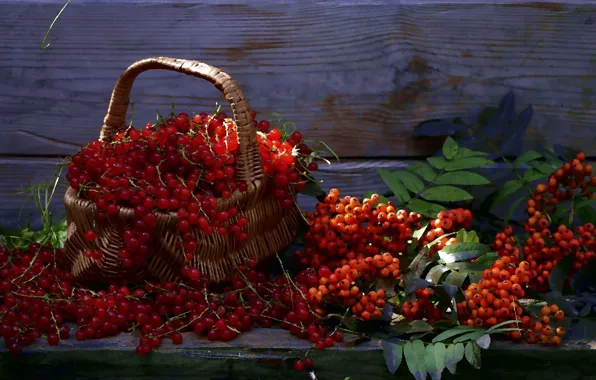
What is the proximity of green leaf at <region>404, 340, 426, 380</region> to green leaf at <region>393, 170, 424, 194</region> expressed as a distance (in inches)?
19.0

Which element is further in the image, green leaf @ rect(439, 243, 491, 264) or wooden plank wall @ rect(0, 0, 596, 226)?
wooden plank wall @ rect(0, 0, 596, 226)

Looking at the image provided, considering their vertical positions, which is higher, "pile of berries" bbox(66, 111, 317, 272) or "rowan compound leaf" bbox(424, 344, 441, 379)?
"pile of berries" bbox(66, 111, 317, 272)

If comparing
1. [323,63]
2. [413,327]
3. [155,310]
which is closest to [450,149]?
[323,63]

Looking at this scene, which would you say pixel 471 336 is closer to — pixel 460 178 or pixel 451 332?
pixel 451 332

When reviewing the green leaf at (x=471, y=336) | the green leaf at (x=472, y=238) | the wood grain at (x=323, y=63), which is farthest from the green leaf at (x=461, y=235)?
the wood grain at (x=323, y=63)

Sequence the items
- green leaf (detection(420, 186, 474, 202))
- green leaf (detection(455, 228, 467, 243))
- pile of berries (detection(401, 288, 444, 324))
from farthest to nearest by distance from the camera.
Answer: green leaf (detection(420, 186, 474, 202)) < green leaf (detection(455, 228, 467, 243)) < pile of berries (detection(401, 288, 444, 324))

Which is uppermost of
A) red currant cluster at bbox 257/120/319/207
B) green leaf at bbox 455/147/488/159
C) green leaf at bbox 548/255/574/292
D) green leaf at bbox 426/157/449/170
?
red currant cluster at bbox 257/120/319/207

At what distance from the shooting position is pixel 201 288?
4.49ft

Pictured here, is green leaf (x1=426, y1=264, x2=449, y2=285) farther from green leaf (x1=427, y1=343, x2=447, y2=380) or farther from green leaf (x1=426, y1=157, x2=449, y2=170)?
green leaf (x1=426, y1=157, x2=449, y2=170)

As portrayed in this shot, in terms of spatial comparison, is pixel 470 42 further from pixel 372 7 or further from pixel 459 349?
pixel 459 349

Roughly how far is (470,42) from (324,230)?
75cm

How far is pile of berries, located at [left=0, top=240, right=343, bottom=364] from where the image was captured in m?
1.29

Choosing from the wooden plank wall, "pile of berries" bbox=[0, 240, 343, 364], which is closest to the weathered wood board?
"pile of berries" bbox=[0, 240, 343, 364]

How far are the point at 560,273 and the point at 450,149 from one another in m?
0.41
